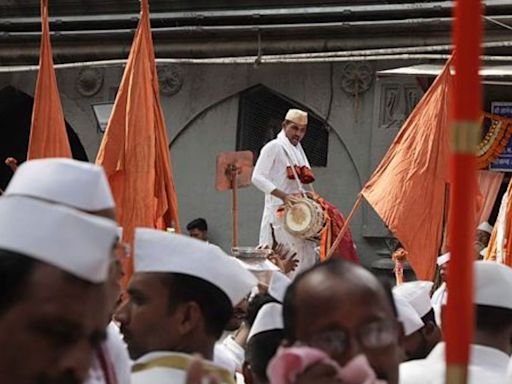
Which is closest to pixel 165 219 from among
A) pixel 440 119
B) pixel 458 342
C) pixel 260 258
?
pixel 260 258

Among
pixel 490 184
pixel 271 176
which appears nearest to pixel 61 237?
pixel 271 176

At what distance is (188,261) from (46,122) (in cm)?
610

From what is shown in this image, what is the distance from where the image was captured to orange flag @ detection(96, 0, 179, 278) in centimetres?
919

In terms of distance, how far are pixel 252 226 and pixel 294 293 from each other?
522 inches

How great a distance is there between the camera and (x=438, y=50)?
14.9 meters

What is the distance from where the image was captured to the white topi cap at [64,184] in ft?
9.15

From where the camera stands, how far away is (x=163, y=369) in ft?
12.7

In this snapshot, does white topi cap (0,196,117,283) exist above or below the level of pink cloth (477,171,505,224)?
above

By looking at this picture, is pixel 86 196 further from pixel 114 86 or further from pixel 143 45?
pixel 114 86

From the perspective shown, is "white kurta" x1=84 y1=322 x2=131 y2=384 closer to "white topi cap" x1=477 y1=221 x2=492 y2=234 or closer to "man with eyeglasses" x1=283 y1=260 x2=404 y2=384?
"man with eyeglasses" x1=283 y1=260 x2=404 y2=384

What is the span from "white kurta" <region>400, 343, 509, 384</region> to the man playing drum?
753 centimetres

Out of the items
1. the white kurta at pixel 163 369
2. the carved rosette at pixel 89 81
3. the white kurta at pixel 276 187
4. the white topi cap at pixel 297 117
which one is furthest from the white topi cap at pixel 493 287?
the carved rosette at pixel 89 81

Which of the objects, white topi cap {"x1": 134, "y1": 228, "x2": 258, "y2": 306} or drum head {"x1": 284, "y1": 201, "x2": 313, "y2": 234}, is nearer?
white topi cap {"x1": 134, "y1": 228, "x2": 258, "y2": 306}

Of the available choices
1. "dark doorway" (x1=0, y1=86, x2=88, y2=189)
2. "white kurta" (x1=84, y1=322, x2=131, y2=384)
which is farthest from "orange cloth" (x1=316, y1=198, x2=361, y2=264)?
"white kurta" (x1=84, y1=322, x2=131, y2=384)
